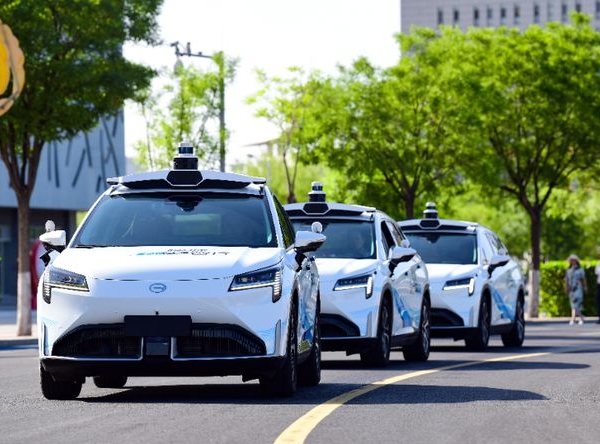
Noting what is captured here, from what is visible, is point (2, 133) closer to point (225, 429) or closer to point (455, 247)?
point (455, 247)

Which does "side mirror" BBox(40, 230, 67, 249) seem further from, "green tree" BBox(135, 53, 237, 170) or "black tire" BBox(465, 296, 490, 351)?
"green tree" BBox(135, 53, 237, 170)

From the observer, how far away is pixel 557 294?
4912 cm

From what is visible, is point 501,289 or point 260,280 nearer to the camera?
point 260,280

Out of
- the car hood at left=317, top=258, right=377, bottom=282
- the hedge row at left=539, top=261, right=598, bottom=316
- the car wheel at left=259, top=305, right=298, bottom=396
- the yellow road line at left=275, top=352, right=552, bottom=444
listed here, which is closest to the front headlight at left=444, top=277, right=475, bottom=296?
the car hood at left=317, top=258, right=377, bottom=282

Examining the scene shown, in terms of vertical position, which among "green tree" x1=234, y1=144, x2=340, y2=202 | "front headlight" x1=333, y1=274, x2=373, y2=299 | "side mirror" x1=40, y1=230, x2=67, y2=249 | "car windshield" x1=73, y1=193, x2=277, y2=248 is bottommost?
"front headlight" x1=333, y1=274, x2=373, y2=299

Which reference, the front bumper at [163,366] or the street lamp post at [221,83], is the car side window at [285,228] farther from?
the street lamp post at [221,83]

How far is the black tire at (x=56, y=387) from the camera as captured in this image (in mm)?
12758

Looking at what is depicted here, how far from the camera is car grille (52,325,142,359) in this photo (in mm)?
12188

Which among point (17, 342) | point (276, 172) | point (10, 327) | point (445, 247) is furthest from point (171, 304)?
point (276, 172)

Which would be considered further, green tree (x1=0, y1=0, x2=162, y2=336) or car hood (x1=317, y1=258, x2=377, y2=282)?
green tree (x1=0, y1=0, x2=162, y2=336)

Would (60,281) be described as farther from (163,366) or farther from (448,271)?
(448,271)

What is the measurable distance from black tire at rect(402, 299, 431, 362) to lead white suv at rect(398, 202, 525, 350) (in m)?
2.49

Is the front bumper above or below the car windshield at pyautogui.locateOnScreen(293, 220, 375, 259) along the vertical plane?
below

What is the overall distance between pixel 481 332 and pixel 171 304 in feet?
37.9
